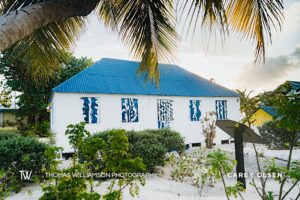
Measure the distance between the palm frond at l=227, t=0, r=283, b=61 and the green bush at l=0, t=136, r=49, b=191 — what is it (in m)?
5.12

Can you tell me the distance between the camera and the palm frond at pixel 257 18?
10.4ft

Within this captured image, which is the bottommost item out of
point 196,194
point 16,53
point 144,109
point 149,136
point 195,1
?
point 196,194

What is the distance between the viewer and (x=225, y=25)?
10.4ft

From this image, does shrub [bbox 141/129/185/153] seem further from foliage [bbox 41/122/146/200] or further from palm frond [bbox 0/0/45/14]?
palm frond [bbox 0/0/45/14]

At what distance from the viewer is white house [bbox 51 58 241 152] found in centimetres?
1197

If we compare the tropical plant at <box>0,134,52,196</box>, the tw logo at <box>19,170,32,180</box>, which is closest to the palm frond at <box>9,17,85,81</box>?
the tropical plant at <box>0,134,52,196</box>

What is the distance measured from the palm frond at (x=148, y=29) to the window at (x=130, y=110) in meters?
8.82

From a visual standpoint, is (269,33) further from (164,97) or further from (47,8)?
(164,97)

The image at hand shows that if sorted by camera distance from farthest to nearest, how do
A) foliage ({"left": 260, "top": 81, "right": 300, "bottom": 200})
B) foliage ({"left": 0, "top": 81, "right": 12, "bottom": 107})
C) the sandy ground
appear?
foliage ({"left": 0, "top": 81, "right": 12, "bottom": 107}) → the sandy ground → foliage ({"left": 260, "top": 81, "right": 300, "bottom": 200})

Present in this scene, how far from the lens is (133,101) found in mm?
13836

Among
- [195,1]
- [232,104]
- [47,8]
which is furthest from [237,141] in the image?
[232,104]

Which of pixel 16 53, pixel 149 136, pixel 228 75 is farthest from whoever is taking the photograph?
pixel 149 136

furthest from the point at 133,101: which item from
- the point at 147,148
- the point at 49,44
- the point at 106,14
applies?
the point at 49,44

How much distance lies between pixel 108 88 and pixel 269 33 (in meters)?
10.8
